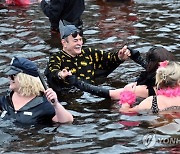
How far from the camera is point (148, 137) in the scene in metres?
7.87

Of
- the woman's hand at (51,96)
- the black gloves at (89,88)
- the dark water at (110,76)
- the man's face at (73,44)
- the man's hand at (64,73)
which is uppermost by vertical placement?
the man's face at (73,44)

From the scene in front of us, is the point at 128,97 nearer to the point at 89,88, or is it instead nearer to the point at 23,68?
the point at 89,88

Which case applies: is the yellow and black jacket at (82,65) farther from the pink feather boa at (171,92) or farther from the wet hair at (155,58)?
the pink feather boa at (171,92)

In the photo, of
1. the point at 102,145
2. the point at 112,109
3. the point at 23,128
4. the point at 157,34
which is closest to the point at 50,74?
the point at 112,109

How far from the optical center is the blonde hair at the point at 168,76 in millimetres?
8391

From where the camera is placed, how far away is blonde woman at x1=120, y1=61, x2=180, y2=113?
842 centimetres

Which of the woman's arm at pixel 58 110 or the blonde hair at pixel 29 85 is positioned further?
the blonde hair at pixel 29 85

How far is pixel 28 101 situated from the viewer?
329 inches

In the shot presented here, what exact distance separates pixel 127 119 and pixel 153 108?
47 centimetres

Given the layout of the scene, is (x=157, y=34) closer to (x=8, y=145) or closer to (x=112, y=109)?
(x=112, y=109)

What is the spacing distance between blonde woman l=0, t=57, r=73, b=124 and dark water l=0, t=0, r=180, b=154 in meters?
0.14

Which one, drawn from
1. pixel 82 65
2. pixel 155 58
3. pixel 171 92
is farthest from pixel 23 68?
pixel 82 65

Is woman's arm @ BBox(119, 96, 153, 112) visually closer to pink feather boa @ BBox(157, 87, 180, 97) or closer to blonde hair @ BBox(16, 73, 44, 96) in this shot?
pink feather boa @ BBox(157, 87, 180, 97)

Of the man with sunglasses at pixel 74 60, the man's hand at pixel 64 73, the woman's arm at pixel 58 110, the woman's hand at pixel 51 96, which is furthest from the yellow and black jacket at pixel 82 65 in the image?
the woman's hand at pixel 51 96
